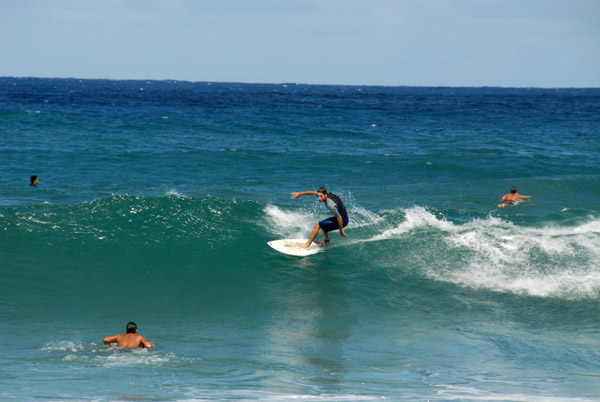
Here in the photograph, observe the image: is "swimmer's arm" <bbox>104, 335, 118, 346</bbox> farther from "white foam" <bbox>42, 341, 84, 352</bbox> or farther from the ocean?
"white foam" <bbox>42, 341, 84, 352</bbox>

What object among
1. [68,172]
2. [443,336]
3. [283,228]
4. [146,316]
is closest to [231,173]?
[68,172]

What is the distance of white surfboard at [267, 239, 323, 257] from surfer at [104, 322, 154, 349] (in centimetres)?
575

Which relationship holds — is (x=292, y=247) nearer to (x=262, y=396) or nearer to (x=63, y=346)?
(x=63, y=346)

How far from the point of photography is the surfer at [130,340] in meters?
10.4

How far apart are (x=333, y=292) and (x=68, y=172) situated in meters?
18.6

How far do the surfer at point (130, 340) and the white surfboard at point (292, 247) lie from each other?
575 centimetres

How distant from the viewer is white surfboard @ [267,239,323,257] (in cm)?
1560

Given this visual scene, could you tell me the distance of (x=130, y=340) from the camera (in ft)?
34.3

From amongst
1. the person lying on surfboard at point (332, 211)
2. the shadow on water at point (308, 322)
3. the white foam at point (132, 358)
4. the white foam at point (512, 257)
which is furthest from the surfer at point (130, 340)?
the white foam at point (512, 257)

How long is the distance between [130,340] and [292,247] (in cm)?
622

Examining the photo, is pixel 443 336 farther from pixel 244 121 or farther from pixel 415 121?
pixel 415 121

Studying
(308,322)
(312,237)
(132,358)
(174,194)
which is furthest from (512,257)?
(174,194)

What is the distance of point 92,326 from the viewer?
12.0 m

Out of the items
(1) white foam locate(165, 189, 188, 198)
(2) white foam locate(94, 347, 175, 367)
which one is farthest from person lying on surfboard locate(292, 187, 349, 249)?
(2) white foam locate(94, 347, 175, 367)
